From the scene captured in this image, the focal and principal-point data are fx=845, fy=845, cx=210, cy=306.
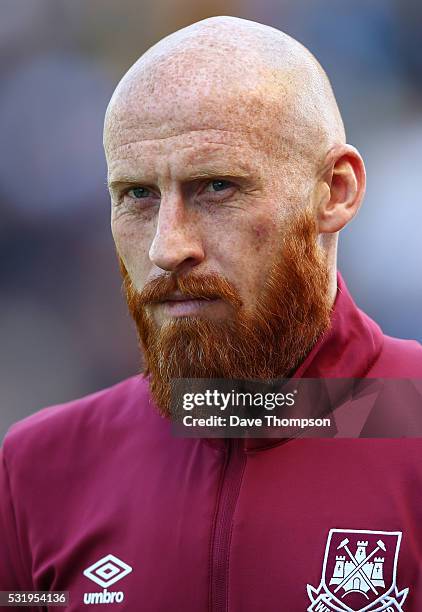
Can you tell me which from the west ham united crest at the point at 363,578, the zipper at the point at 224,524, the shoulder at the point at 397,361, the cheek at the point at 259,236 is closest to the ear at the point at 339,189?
the cheek at the point at 259,236

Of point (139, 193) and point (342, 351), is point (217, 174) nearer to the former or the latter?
point (139, 193)

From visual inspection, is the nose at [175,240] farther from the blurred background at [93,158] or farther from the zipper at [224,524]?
the blurred background at [93,158]

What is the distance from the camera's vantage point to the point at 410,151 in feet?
11.7

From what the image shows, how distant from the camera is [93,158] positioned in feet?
12.9

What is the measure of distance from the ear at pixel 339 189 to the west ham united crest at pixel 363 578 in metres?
0.61

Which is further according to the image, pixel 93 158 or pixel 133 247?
pixel 93 158

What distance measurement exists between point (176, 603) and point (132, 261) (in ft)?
2.08

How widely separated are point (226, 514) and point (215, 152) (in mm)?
645

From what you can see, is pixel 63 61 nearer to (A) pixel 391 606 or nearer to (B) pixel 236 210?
(B) pixel 236 210

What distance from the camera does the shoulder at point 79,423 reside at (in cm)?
178

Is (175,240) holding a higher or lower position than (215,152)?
lower

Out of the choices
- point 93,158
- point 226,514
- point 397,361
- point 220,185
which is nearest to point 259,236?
point 220,185

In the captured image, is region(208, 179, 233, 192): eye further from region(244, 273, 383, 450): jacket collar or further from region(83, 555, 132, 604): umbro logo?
region(83, 555, 132, 604): umbro logo

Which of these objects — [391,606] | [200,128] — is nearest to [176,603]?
[391,606]
